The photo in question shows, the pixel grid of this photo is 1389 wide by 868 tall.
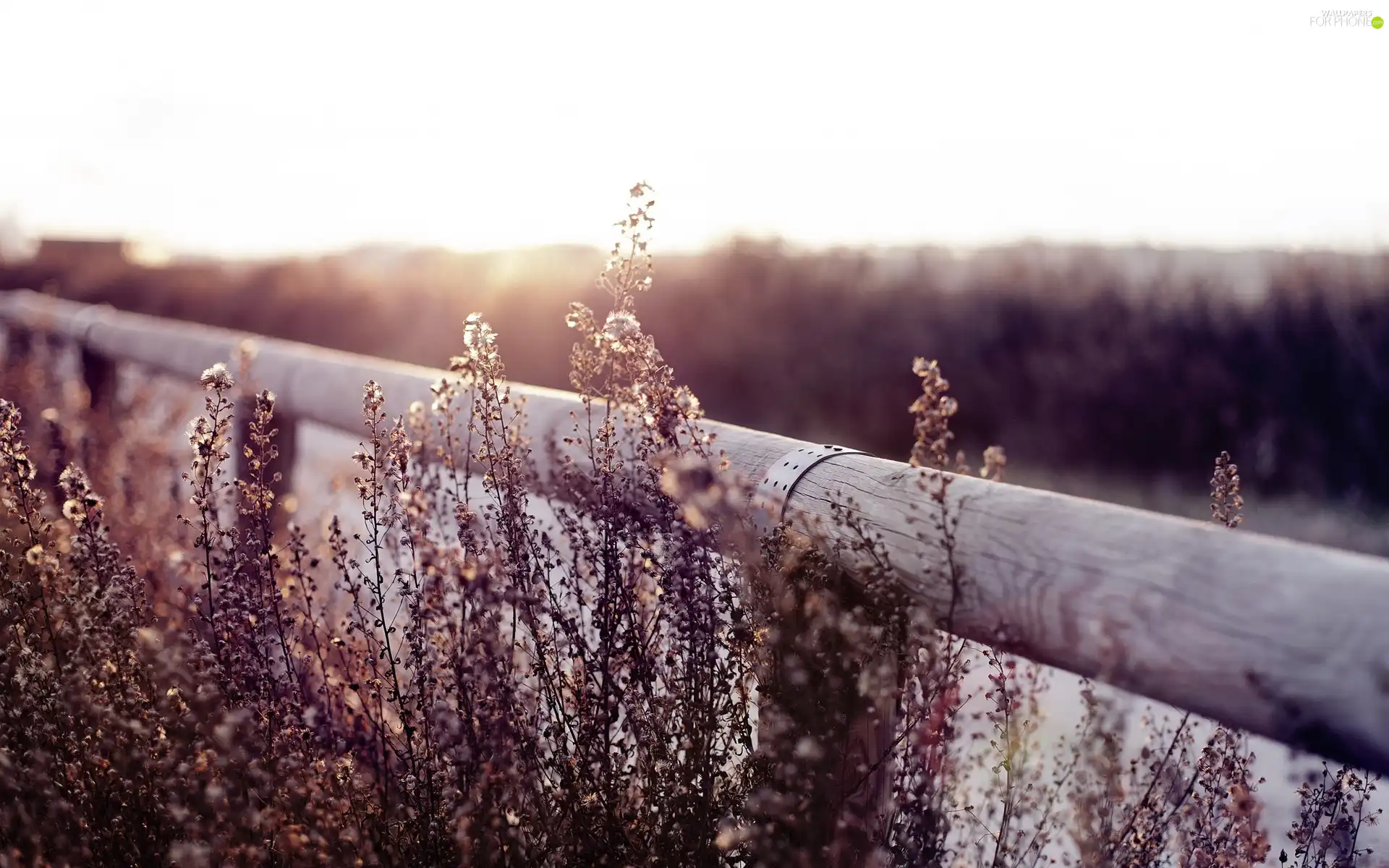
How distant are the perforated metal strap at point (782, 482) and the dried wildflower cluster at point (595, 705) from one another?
85 millimetres

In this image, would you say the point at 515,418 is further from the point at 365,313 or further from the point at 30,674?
the point at 365,313

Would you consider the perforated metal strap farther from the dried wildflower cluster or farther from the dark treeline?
the dark treeline

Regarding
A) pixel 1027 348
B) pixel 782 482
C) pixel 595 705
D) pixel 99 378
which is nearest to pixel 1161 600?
pixel 782 482

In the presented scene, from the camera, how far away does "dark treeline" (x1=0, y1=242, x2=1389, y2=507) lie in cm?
784

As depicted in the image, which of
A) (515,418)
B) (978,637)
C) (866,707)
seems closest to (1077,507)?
(978,637)

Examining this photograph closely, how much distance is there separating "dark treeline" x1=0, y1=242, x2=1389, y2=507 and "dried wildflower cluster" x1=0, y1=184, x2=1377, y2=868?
6715mm

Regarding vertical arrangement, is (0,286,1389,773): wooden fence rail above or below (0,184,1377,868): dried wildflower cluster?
above

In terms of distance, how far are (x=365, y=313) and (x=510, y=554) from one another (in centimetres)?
1209

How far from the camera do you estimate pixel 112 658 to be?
2221 mm

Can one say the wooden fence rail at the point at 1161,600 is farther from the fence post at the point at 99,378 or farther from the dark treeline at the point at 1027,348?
the dark treeline at the point at 1027,348

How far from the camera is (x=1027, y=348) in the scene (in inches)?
355

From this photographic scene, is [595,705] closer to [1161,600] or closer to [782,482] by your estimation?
[782,482]

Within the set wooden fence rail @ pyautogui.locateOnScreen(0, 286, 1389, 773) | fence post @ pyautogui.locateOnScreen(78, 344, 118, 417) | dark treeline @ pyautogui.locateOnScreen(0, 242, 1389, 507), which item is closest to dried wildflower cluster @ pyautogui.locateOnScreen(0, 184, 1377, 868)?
wooden fence rail @ pyautogui.locateOnScreen(0, 286, 1389, 773)

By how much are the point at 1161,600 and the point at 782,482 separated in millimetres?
750
